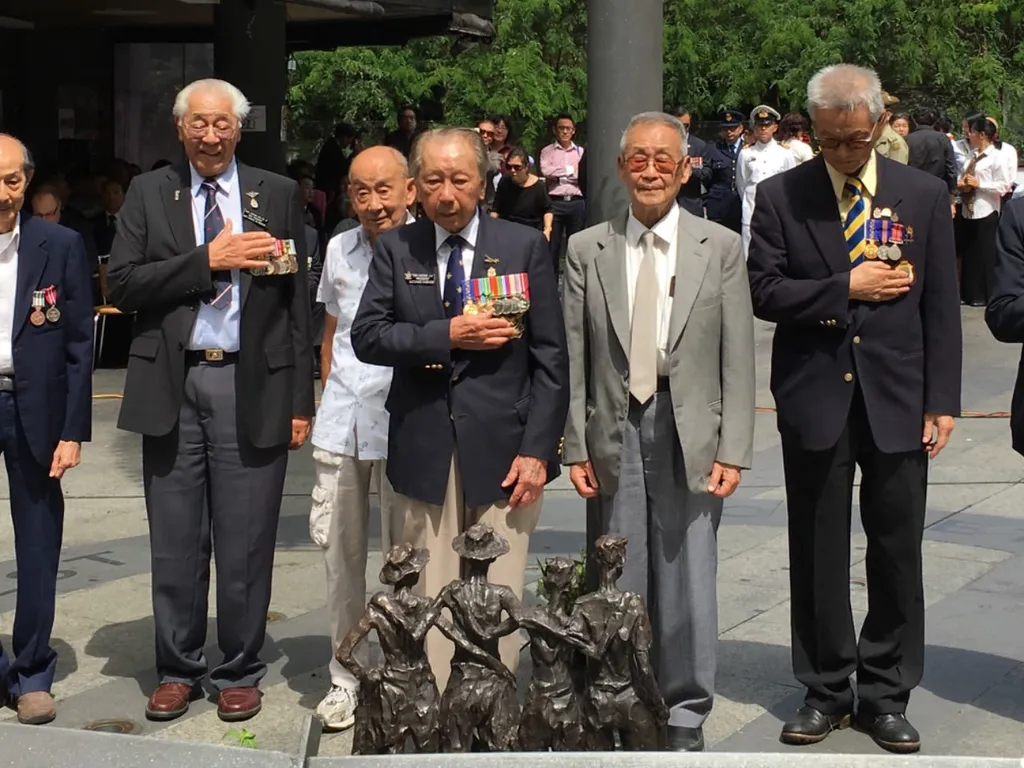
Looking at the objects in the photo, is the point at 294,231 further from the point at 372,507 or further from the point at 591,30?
the point at 372,507

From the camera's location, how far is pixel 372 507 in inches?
324

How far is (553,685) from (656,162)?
1498 millimetres

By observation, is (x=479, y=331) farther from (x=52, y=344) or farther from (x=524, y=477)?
(x=52, y=344)

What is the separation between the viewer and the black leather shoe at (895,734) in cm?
477

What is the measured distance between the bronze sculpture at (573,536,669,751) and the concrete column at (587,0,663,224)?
4.74 feet

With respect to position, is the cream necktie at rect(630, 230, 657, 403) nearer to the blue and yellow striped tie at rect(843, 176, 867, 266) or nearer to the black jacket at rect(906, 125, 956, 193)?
the blue and yellow striped tie at rect(843, 176, 867, 266)

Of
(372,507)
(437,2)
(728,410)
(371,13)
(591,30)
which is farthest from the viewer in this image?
(437,2)

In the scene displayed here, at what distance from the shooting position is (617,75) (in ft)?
16.5

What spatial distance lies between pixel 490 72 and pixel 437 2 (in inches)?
441

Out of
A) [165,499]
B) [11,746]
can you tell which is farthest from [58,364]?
[11,746]

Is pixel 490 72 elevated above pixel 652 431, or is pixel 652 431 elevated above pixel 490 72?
pixel 490 72

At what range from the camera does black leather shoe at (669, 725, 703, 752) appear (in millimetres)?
4648

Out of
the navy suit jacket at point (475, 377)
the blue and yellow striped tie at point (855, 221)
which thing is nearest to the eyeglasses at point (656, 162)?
the navy suit jacket at point (475, 377)

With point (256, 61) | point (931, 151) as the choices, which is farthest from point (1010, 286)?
point (931, 151)
